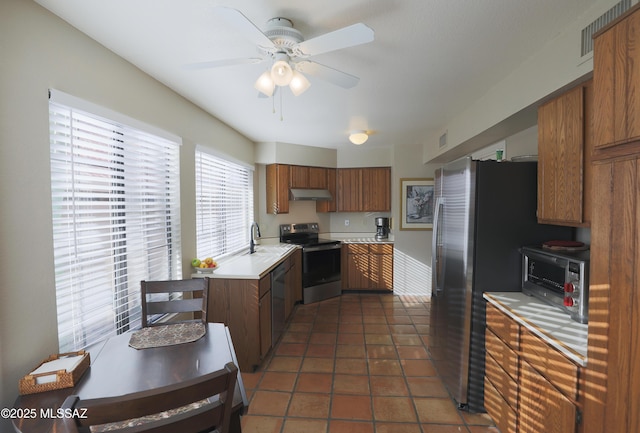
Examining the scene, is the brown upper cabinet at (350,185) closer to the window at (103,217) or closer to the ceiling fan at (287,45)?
the window at (103,217)

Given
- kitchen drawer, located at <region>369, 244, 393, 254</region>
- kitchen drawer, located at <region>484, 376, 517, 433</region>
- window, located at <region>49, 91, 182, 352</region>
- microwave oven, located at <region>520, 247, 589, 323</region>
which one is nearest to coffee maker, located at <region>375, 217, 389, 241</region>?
kitchen drawer, located at <region>369, 244, 393, 254</region>

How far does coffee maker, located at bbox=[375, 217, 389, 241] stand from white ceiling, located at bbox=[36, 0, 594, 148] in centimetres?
249

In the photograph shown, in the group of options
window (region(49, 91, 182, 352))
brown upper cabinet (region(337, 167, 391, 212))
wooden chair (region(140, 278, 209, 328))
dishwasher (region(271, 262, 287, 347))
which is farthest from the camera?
brown upper cabinet (region(337, 167, 391, 212))

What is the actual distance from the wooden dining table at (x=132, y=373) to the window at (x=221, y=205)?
5.28 feet

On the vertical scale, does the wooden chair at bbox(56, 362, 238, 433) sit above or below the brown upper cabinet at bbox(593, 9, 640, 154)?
below

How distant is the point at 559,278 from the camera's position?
175cm

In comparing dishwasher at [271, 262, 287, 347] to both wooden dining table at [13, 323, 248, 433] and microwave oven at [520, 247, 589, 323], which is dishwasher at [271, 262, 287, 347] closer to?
wooden dining table at [13, 323, 248, 433]

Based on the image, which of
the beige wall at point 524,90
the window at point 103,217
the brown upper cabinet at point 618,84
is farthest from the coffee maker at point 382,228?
the brown upper cabinet at point 618,84

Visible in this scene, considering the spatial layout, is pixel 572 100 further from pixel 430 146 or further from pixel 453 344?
pixel 430 146

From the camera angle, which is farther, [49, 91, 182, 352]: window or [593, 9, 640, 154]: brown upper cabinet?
[49, 91, 182, 352]: window

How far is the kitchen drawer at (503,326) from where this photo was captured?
1.72m

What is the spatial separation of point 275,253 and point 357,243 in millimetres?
1667

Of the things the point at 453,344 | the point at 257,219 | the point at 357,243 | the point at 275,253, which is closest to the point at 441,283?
the point at 453,344

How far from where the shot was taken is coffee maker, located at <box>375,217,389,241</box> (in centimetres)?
521
